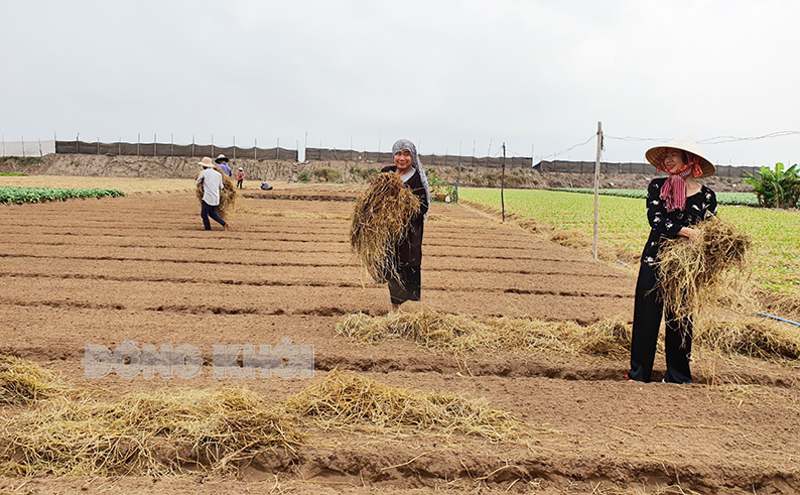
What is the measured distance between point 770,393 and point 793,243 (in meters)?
9.31

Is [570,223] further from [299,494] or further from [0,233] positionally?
[299,494]

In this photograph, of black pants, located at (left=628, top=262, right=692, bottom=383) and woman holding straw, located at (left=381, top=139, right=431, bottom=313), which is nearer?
black pants, located at (left=628, top=262, right=692, bottom=383)

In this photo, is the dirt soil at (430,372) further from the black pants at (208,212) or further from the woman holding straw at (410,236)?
the black pants at (208,212)

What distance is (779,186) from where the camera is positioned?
27016 mm

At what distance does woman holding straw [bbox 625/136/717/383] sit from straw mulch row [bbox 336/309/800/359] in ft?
1.85

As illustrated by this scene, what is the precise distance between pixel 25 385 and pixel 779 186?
31.8 m

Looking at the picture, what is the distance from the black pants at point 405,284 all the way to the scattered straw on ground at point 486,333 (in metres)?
0.24

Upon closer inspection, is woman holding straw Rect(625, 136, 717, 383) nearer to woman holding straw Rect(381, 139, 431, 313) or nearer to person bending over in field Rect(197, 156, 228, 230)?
woman holding straw Rect(381, 139, 431, 313)

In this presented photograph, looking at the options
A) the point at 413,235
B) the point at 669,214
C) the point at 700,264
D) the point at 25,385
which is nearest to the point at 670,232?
the point at 669,214

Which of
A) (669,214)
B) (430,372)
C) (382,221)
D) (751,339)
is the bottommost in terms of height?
(430,372)

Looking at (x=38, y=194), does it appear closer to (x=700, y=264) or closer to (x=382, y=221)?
(x=382, y=221)

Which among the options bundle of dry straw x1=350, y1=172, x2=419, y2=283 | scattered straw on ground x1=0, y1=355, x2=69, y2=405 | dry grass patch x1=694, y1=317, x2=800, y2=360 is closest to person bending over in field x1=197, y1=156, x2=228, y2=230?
bundle of dry straw x1=350, y1=172, x2=419, y2=283

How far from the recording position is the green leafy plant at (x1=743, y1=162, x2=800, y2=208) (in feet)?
87.5

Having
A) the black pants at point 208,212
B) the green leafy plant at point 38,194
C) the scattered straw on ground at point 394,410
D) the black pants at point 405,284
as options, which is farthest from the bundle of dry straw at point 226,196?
the scattered straw on ground at point 394,410
